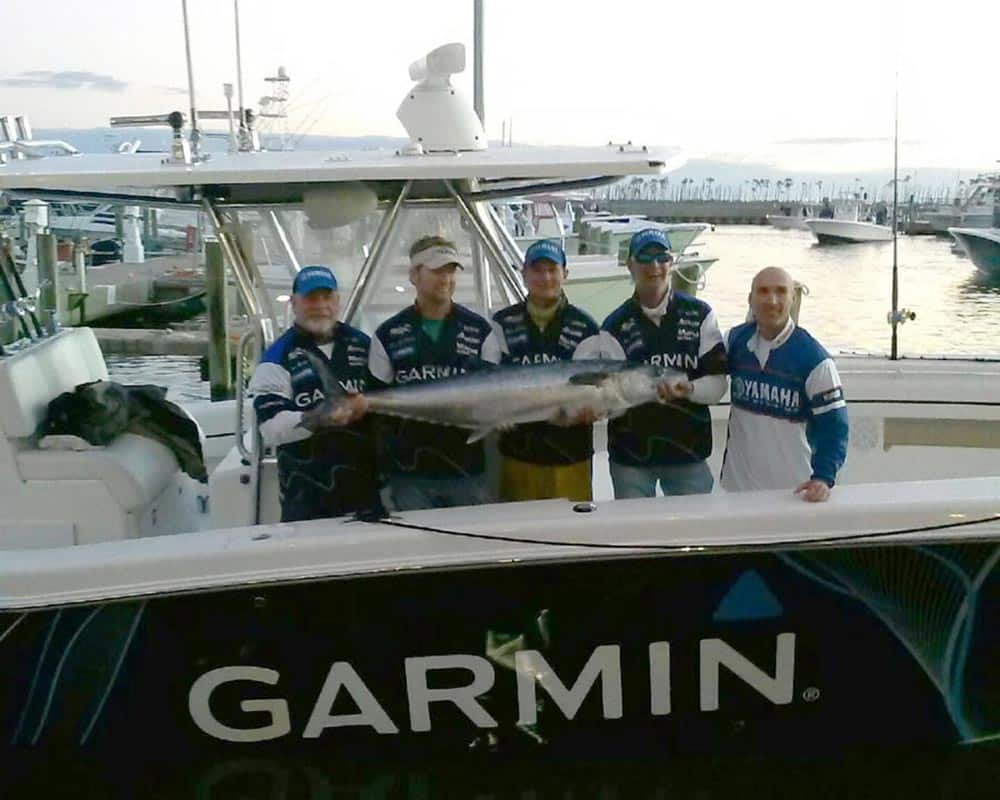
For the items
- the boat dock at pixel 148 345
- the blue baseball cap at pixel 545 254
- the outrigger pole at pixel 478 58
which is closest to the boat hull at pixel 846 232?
the boat dock at pixel 148 345

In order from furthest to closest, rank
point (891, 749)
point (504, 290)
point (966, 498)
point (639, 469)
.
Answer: point (504, 290) → point (639, 469) → point (891, 749) → point (966, 498)

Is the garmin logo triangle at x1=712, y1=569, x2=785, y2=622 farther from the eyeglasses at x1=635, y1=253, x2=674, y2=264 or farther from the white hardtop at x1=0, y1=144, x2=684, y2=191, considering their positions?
the white hardtop at x1=0, y1=144, x2=684, y2=191

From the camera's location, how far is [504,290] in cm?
403

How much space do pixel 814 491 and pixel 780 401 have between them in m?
0.35

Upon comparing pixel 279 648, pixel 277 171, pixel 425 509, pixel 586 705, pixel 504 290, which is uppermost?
pixel 277 171

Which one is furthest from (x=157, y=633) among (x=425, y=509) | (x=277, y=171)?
(x=277, y=171)

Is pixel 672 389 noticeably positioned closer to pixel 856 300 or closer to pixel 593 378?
pixel 593 378

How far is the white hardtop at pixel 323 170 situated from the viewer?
331 cm

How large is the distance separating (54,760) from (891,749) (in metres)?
2.48

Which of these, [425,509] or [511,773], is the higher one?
[425,509]

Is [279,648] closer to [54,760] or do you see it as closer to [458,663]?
[458,663]

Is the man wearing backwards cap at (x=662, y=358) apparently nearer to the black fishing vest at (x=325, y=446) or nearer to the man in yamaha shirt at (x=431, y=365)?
the man in yamaha shirt at (x=431, y=365)

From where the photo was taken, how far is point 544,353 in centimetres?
327

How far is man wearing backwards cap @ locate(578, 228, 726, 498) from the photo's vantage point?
3.27m
